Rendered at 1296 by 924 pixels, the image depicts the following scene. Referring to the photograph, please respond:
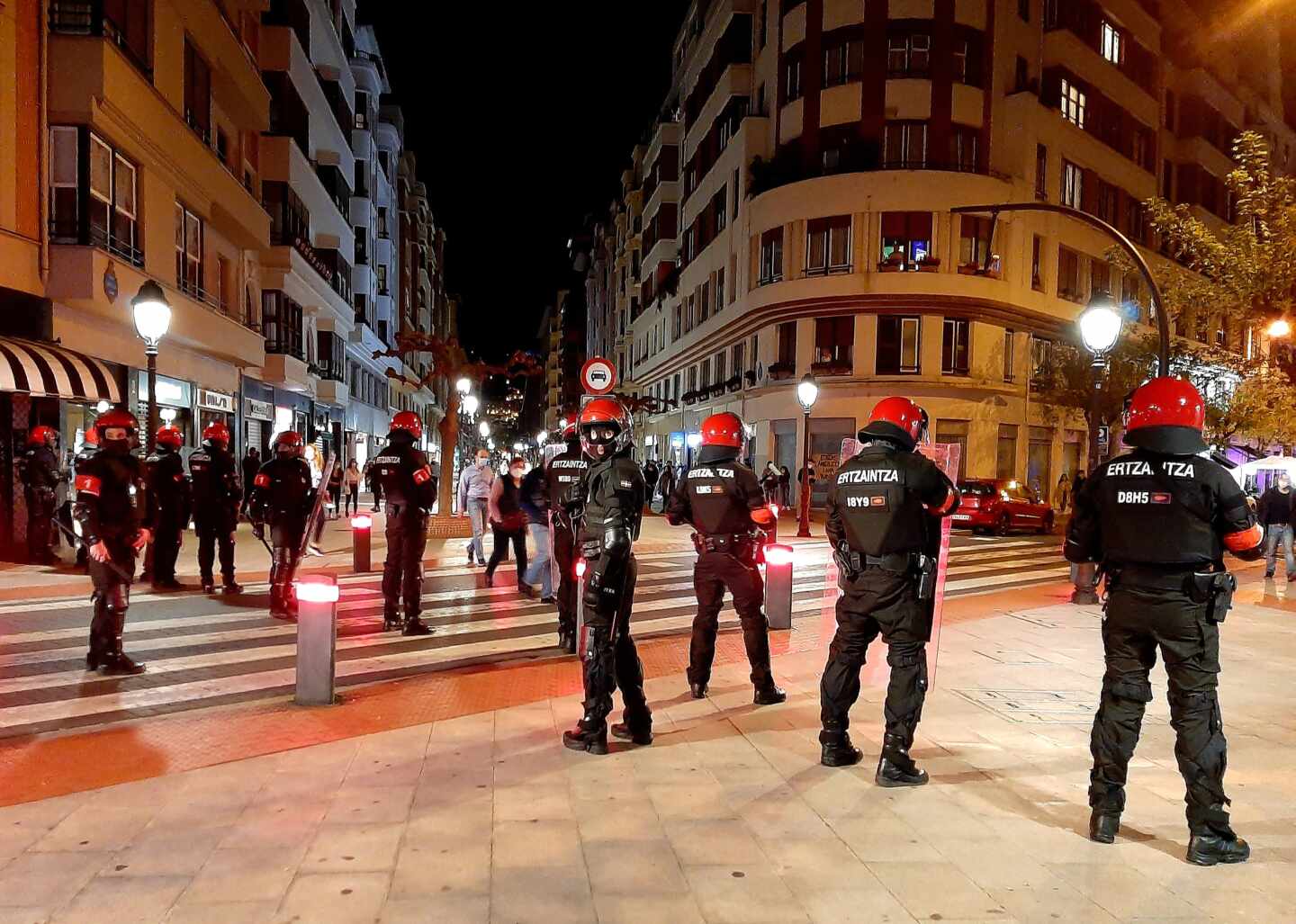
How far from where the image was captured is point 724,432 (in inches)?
251

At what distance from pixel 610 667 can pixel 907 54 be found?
33.2 meters

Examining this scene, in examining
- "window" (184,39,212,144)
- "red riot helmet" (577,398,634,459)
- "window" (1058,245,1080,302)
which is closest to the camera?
"red riot helmet" (577,398,634,459)

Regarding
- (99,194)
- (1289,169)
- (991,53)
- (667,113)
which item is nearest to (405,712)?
(99,194)

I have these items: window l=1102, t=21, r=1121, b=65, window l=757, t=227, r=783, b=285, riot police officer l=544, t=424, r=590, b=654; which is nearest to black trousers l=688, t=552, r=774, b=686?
riot police officer l=544, t=424, r=590, b=654

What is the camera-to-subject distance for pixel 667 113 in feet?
177

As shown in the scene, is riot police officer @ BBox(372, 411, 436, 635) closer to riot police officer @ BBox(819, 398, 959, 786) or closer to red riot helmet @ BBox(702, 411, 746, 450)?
red riot helmet @ BBox(702, 411, 746, 450)

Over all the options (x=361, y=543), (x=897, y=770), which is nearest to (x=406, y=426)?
(x=361, y=543)

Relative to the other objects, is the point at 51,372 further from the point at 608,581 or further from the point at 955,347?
the point at 955,347

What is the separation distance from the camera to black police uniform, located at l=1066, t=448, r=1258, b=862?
4.00 meters

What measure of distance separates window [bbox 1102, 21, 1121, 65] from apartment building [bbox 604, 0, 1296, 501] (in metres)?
0.14

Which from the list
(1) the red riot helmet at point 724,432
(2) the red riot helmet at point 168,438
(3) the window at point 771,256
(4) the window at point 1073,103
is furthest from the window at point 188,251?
(4) the window at point 1073,103

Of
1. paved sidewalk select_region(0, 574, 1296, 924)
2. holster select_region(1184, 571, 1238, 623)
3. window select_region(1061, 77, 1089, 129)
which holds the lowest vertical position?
paved sidewalk select_region(0, 574, 1296, 924)

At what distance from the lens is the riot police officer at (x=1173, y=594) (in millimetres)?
3994

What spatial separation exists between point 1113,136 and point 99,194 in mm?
39450
